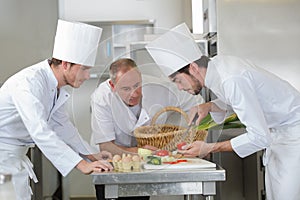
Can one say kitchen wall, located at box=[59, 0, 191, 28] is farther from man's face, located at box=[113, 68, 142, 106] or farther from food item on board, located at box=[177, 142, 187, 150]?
food item on board, located at box=[177, 142, 187, 150]

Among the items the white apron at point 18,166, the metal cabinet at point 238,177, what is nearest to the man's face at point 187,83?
the metal cabinet at point 238,177

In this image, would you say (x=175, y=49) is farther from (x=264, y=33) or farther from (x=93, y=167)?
(x=264, y=33)

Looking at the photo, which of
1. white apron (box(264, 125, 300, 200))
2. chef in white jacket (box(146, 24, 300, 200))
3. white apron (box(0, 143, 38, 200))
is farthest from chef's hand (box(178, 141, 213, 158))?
white apron (box(0, 143, 38, 200))

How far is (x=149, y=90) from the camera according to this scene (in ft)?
6.88

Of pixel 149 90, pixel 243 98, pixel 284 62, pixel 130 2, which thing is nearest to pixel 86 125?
pixel 149 90

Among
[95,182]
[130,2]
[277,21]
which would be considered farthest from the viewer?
[130,2]

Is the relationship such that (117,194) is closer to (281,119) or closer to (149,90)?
(149,90)

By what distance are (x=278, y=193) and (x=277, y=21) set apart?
1.15 meters

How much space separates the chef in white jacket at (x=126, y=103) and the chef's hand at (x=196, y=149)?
17 cm

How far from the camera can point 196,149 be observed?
193cm

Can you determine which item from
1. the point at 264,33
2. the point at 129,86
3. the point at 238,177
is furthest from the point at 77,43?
the point at 238,177

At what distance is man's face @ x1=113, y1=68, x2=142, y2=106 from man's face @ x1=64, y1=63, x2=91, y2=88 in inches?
6.1

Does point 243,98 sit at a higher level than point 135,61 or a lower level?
lower

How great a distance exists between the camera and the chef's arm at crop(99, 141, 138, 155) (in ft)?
6.39
